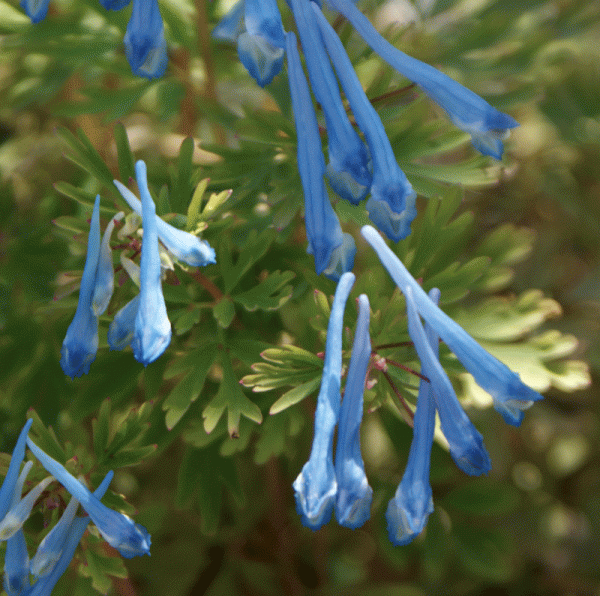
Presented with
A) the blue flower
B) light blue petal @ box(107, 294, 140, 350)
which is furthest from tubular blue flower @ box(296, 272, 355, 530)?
light blue petal @ box(107, 294, 140, 350)

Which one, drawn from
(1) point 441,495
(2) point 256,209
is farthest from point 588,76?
(1) point 441,495

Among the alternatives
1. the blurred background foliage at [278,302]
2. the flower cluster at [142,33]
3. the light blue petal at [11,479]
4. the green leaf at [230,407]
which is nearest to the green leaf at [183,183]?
the blurred background foliage at [278,302]

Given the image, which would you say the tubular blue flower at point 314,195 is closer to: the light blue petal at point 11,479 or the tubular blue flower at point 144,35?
the tubular blue flower at point 144,35

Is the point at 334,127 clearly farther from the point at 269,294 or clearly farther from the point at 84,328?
the point at 84,328

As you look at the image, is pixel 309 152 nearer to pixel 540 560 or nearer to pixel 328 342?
pixel 328 342

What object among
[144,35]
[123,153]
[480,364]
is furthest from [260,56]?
[480,364]

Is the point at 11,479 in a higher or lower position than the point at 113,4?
lower
